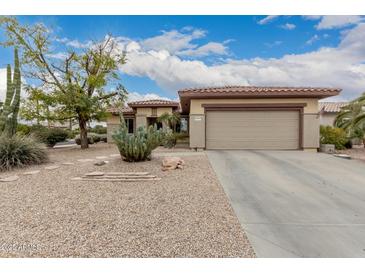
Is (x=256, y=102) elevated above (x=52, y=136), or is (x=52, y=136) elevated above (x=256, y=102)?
(x=256, y=102)

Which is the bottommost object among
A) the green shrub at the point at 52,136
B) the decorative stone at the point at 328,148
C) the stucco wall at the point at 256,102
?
the decorative stone at the point at 328,148

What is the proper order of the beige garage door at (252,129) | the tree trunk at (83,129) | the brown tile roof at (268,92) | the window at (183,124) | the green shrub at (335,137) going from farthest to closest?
the window at (183,124) < the tree trunk at (83,129) < the green shrub at (335,137) < the beige garage door at (252,129) < the brown tile roof at (268,92)

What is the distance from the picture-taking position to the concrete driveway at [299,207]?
3104mm

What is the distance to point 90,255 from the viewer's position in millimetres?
2842

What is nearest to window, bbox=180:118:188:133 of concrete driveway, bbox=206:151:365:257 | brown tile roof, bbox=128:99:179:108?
brown tile roof, bbox=128:99:179:108

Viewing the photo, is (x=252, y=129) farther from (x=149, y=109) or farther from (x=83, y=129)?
(x=83, y=129)

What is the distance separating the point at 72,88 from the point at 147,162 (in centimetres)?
Result: 782

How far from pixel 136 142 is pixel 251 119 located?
24.6ft

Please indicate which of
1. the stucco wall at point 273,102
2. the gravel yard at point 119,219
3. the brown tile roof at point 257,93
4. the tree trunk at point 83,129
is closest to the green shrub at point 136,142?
the gravel yard at point 119,219

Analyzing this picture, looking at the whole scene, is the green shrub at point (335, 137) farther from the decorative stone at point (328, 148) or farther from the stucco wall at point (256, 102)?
the stucco wall at point (256, 102)

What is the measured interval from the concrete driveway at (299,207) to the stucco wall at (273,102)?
14.1 ft

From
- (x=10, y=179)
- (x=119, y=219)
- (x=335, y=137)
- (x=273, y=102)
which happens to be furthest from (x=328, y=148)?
(x=10, y=179)

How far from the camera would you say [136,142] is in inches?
311

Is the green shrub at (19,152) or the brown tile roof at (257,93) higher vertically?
the brown tile roof at (257,93)
